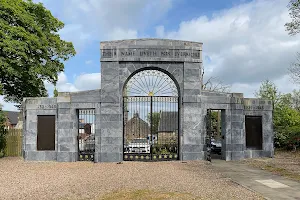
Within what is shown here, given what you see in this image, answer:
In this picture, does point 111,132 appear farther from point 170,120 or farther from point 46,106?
point 46,106

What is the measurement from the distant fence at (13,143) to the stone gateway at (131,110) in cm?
305

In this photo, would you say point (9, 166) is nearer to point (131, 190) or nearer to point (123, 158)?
point (123, 158)

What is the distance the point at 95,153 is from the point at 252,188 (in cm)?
788

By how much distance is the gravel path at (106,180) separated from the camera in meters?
8.11

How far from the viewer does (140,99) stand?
14.3 m

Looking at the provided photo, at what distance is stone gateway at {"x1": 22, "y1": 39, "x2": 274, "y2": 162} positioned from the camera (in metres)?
14.2

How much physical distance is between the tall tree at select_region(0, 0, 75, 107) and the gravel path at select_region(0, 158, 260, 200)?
26.1ft

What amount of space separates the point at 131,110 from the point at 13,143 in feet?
26.9

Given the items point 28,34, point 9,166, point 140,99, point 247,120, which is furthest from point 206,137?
point 28,34

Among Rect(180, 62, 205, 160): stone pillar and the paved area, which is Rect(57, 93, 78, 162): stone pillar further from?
the paved area

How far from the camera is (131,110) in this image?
14.4 meters

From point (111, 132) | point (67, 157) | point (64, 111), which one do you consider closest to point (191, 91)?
point (111, 132)

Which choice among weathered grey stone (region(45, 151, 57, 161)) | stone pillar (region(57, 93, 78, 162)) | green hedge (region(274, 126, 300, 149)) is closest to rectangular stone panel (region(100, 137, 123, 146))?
stone pillar (region(57, 93, 78, 162))

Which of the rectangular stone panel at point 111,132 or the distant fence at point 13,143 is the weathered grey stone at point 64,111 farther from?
the distant fence at point 13,143
